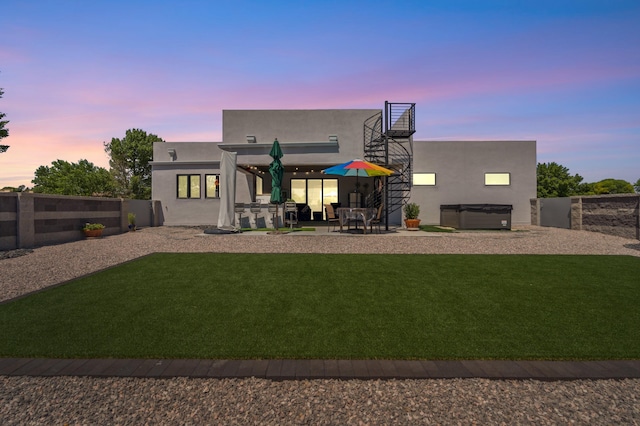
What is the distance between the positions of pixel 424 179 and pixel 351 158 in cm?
460

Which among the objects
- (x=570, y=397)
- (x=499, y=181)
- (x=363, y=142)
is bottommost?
(x=570, y=397)

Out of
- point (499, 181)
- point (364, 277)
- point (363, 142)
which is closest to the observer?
point (364, 277)

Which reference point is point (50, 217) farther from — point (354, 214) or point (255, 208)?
point (354, 214)

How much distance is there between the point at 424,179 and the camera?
18312 mm

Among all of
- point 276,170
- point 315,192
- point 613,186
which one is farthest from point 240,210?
point 613,186

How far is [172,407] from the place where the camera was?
2324 mm

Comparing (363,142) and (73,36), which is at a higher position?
(73,36)

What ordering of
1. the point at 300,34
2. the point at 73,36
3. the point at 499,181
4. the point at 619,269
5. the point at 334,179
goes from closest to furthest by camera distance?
the point at 619,269 < the point at 73,36 < the point at 300,34 < the point at 499,181 < the point at 334,179

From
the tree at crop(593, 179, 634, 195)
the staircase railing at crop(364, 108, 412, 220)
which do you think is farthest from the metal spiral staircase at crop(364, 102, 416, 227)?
the tree at crop(593, 179, 634, 195)

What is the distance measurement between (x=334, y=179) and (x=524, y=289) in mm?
17172

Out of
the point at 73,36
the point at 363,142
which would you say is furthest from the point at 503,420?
the point at 363,142

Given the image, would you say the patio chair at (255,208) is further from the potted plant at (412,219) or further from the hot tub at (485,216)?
the hot tub at (485,216)

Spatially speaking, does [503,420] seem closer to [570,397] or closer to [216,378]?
[570,397]

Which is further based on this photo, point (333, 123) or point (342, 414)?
point (333, 123)
